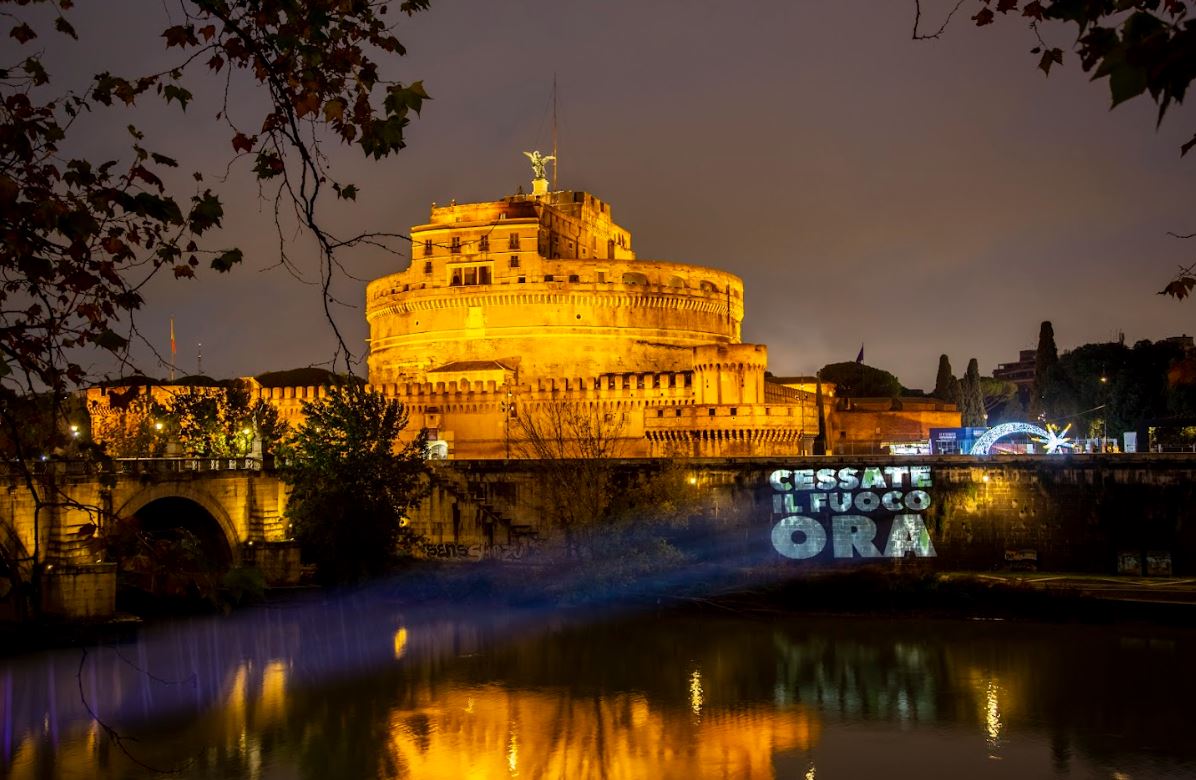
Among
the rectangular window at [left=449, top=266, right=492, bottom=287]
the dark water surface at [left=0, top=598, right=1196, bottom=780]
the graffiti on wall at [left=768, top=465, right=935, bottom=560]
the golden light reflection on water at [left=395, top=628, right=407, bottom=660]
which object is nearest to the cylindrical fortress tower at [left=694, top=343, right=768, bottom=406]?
the graffiti on wall at [left=768, top=465, right=935, bottom=560]

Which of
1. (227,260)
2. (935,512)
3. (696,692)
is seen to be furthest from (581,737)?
(935,512)

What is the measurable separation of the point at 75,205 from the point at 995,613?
980 inches

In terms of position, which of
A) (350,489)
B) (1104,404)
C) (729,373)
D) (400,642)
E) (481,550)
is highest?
(729,373)

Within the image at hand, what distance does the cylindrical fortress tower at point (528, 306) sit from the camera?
47969 mm

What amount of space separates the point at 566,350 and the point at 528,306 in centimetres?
224

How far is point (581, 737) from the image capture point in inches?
715

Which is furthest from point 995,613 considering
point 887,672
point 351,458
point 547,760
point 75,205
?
point 75,205

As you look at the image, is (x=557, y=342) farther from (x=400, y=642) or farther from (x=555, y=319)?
(x=400, y=642)

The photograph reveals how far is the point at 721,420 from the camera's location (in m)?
37.5

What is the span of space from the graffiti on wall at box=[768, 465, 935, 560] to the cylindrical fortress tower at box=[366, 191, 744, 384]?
633 inches

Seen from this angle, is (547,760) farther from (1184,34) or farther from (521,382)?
(521,382)

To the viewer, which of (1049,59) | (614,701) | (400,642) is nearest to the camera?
(1049,59)

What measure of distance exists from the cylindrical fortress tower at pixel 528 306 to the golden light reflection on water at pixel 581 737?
26.7m

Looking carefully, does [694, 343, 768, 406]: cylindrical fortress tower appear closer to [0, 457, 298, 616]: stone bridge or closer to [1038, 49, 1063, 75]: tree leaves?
[0, 457, 298, 616]: stone bridge
